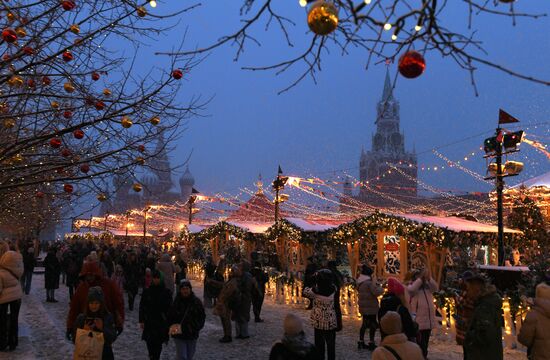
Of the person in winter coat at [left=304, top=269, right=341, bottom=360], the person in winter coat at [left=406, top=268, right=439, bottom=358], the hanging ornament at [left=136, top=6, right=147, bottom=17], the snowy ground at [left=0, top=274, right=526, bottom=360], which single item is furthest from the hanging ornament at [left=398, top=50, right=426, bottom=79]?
the snowy ground at [left=0, top=274, right=526, bottom=360]

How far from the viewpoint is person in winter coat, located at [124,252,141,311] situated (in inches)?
581

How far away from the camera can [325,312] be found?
7.52m

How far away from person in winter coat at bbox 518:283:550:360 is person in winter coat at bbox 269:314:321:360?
238 cm

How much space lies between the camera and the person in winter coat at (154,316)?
7.43 m

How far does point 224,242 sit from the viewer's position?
1100 inches

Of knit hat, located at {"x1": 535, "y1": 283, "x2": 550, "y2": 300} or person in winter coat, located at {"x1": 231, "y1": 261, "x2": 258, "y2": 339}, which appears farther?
person in winter coat, located at {"x1": 231, "y1": 261, "x2": 258, "y2": 339}

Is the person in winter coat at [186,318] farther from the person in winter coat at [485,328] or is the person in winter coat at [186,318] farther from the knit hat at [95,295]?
the person in winter coat at [485,328]

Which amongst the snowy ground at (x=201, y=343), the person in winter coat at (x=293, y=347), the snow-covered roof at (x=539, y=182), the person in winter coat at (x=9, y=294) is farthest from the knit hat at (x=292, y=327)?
the snow-covered roof at (x=539, y=182)

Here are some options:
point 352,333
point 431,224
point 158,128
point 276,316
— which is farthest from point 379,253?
point 158,128

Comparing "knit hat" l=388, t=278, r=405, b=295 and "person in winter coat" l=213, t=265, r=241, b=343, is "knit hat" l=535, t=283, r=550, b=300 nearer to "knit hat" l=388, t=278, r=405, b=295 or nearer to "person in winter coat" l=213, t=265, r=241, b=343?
"knit hat" l=388, t=278, r=405, b=295

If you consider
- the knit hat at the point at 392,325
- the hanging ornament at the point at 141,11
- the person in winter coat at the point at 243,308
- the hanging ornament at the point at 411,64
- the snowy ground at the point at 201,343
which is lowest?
the snowy ground at the point at 201,343

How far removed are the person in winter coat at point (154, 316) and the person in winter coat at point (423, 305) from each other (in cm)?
382

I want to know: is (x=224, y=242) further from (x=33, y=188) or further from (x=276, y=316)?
(x=33, y=188)

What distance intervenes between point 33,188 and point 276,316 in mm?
7115
